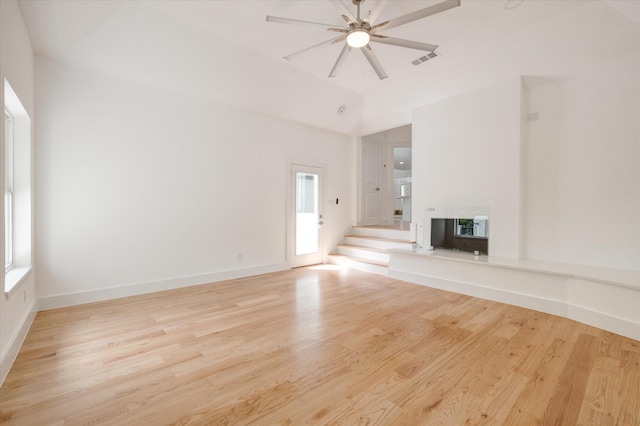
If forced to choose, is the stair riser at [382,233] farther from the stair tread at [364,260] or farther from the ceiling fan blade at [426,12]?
the ceiling fan blade at [426,12]

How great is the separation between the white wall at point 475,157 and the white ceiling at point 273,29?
417 mm

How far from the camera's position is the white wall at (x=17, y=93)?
2.05 metres

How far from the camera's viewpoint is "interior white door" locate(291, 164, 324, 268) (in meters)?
5.69

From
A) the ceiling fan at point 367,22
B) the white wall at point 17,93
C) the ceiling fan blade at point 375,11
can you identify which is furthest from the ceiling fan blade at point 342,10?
the white wall at point 17,93

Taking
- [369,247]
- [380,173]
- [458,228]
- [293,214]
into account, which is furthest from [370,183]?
[458,228]

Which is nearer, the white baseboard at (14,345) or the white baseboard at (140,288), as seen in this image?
the white baseboard at (14,345)

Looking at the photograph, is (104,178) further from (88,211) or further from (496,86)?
(496,86)

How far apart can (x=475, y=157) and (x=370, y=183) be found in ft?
10.3

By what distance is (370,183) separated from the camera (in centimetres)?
734

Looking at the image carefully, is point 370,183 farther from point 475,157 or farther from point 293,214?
point 475,157

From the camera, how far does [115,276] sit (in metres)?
3.73

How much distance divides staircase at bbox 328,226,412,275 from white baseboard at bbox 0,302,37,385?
14.8 feet

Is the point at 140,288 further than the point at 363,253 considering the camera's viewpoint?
No

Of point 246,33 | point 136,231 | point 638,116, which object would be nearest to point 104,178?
point 136,231
